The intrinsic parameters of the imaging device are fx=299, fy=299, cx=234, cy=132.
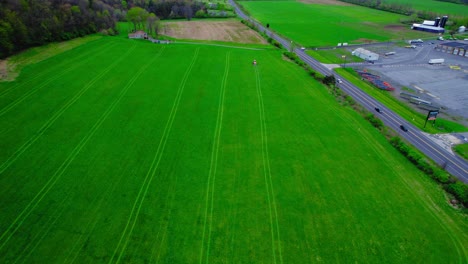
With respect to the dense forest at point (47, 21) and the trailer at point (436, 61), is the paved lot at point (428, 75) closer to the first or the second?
the trailer at point (436, 61)

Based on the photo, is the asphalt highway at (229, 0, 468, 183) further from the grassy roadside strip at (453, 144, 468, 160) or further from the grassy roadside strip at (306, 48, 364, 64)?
the grassy roadside strip at (306, 48, 364, 64)

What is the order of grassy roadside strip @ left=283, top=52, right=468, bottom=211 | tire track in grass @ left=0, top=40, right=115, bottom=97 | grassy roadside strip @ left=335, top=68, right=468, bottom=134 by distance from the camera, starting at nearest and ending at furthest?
grassy roadside strip @ left=283, top=52, right=468, bottom=211
grassy roadside strip @ left=335, top=68, right=468, bottom=134
tire track in grass @ left=0, top=40, right=115, bottom=97

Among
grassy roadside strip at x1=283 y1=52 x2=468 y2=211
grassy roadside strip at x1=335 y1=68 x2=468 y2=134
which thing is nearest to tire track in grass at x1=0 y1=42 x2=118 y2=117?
grassy roadside strip at x1=283 y1=52 x2=468 y2=211

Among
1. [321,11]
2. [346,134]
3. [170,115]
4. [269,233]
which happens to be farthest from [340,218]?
[321,11]

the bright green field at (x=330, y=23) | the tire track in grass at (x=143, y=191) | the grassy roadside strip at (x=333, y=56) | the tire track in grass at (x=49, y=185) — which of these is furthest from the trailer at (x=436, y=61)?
the tire track in grass at (x=49, y=185)

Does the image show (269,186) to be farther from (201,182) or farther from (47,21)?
(47,21)

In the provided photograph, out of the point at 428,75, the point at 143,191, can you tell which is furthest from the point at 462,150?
the point at 143,191

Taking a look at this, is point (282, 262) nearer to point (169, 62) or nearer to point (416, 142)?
point (416, 142)
